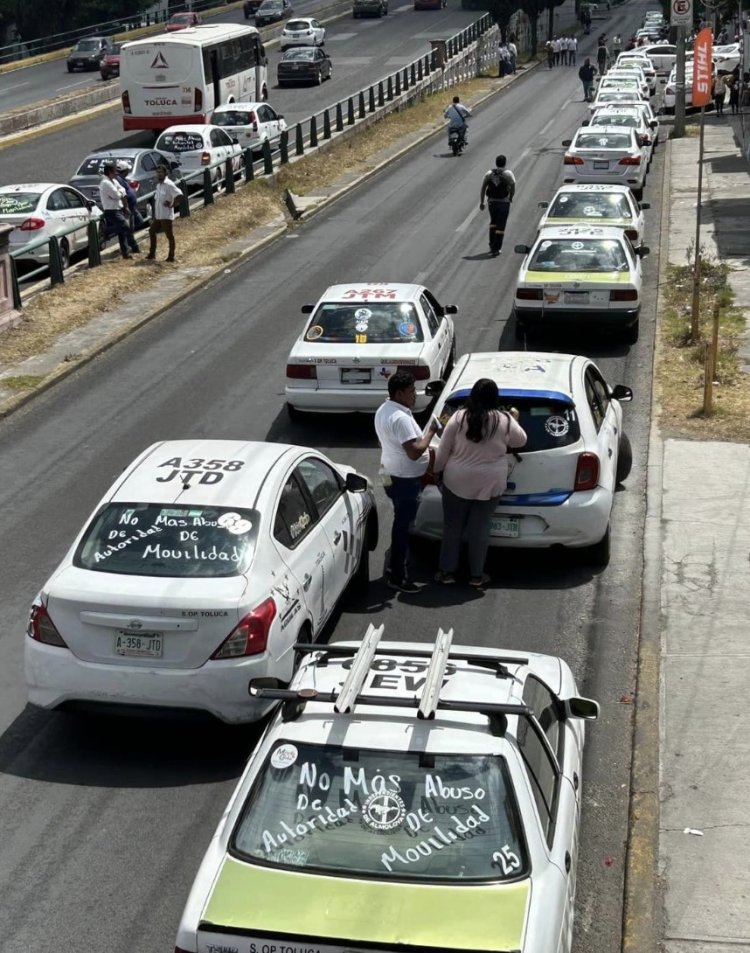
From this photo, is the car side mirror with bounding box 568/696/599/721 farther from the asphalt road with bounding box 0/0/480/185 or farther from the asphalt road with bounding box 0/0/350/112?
the asphalt road with bounding box 0/0/350/112

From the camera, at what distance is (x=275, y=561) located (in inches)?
351

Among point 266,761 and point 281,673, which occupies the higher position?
point 266,761

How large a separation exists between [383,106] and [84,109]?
12.0 m

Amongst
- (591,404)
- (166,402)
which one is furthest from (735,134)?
(591,404)

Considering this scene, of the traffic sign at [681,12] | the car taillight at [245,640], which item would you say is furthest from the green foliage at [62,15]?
the car taillight at [245,640]

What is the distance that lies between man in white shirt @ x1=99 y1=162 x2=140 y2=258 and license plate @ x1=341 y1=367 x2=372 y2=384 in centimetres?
1108

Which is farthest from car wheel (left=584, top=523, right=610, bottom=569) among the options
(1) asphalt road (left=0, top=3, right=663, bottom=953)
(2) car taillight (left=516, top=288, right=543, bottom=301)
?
(2) car taillight (left=516, top=288, right=543, bottom=301)

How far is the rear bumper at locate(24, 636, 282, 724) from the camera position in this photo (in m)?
8.32

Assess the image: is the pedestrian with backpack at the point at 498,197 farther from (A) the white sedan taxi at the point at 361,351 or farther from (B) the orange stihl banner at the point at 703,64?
(A) the white sedan taxi at the point at 361,351

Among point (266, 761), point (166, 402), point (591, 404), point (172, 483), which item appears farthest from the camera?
point (166, 402)

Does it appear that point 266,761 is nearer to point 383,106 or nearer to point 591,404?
point 591,404

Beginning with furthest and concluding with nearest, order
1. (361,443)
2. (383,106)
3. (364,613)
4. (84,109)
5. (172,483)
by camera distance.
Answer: (84,109)
(383,106)
(361,443)
(364,613)
(172,483)

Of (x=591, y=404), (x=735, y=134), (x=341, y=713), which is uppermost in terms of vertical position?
(x=341, y=713)

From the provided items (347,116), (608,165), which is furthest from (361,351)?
(347,116)
